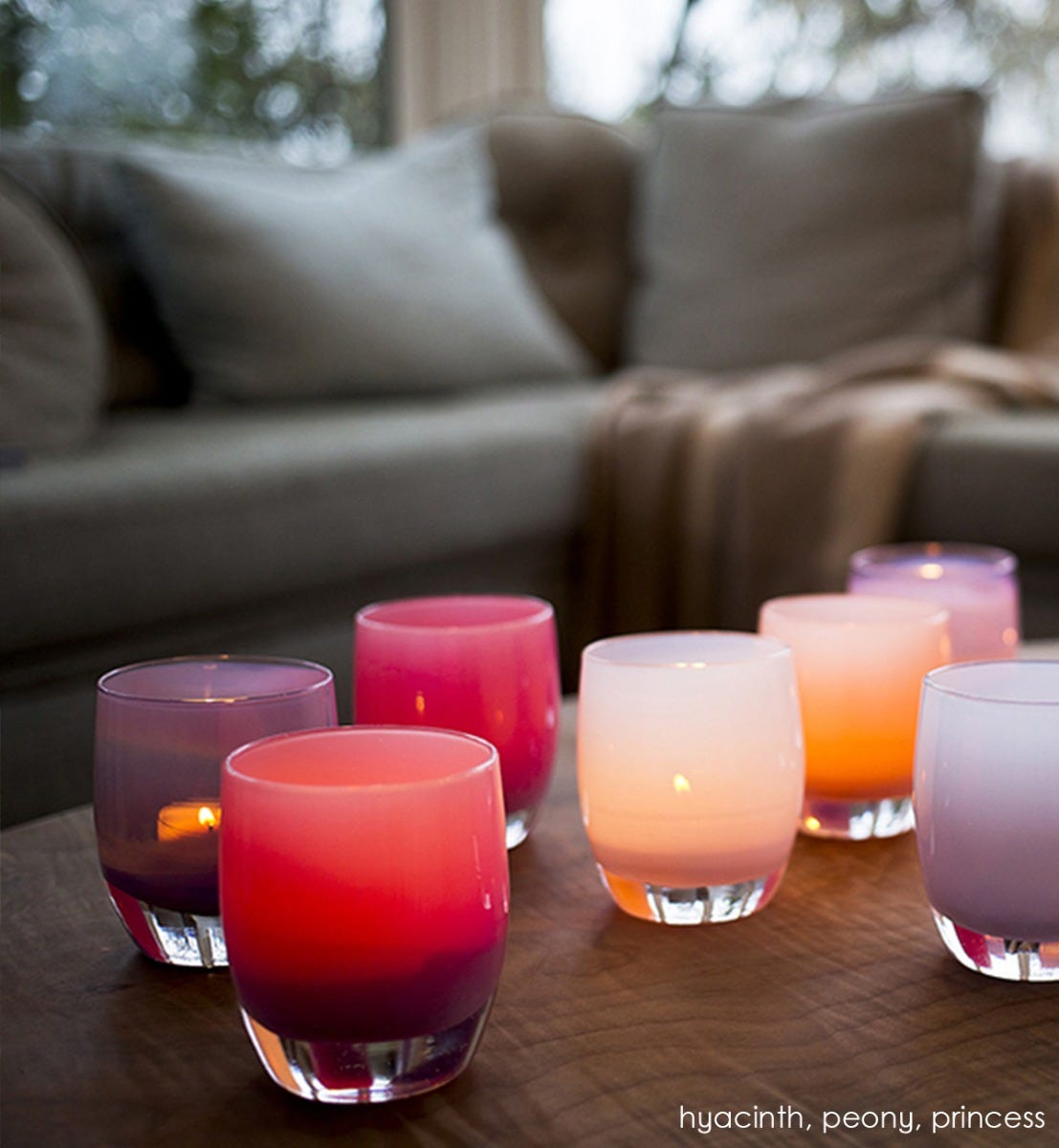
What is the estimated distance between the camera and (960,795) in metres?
0.58

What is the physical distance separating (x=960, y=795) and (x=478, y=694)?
0.79 ft

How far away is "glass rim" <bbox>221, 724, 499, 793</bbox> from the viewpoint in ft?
1.57

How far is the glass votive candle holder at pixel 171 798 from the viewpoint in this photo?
1.89ft

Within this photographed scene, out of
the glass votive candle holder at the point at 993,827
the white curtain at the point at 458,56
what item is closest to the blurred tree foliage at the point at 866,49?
the white curtain at the point at 458,56

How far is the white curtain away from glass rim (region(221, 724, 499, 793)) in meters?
3.29

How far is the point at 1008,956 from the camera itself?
0.58 m

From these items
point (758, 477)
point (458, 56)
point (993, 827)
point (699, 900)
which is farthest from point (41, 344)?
point (458, 56)

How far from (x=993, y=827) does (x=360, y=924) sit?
253mm

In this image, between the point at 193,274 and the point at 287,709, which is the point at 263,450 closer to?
the point at 193,274

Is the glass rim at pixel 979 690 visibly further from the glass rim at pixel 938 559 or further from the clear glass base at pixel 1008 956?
the glass rim at pixel 938 559

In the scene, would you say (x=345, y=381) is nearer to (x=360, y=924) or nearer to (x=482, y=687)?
(x=482, y=687)

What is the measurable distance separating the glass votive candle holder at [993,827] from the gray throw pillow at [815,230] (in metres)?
2.21

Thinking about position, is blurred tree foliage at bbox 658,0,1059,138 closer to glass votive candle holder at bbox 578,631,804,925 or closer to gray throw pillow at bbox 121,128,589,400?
gray throw pillow at bbox 121,128,589,400

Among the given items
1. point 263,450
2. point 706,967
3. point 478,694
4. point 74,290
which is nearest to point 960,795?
point 706,967
